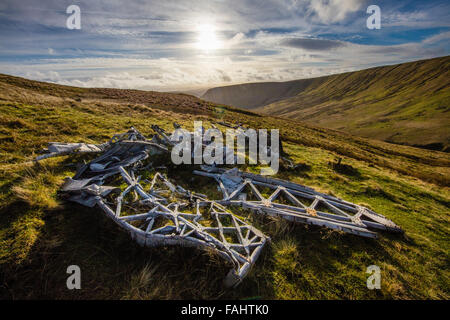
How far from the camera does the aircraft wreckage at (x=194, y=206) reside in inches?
193

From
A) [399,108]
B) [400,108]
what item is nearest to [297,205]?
[400,108]

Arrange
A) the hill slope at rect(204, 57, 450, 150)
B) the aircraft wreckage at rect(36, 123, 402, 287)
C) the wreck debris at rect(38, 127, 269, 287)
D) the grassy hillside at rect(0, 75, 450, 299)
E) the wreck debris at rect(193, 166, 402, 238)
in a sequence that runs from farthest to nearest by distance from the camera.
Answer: the hill slope at rect(204, 57, 450, 150)
the wreck debris at rect(193, 166, 402, 238)
the aircraft wreckage at rect(36, 123, 402, 287)
the wreck debris at rect(38, 127, 269, 287)
the grassy hillside at rect(0, 75, 450, 299)

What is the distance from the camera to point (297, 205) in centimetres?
756

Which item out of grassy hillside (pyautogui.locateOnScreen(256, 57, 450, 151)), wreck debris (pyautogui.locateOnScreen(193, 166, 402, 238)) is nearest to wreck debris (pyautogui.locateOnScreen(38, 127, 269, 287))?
wreck debris (pyautogui.locateOnScreen(193, 166, 402, 238))

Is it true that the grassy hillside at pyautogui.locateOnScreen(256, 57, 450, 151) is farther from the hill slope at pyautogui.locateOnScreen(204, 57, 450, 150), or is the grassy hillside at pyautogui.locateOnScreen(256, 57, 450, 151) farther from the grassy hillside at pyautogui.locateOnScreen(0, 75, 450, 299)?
the grassy hillside at pyautogui.locateOnScreen(0, 75, 450, 299)

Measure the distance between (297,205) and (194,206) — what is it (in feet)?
13.5

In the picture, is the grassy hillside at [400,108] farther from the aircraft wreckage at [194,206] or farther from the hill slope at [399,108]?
the aircraft wreckage at [194,206]

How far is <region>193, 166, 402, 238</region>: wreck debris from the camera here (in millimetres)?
6548

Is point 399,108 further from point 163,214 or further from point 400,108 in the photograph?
point 163,214

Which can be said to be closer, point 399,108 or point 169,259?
point 169,259

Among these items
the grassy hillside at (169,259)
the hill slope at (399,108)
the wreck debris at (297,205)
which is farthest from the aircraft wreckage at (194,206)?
the hill slope at (399,108)

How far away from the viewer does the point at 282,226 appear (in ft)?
20.7

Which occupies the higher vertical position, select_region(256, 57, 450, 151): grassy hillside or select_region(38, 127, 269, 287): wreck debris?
select_region(256, 57, 450, 151): grassy hillside

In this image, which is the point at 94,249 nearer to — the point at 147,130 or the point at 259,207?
the point at 259,207
